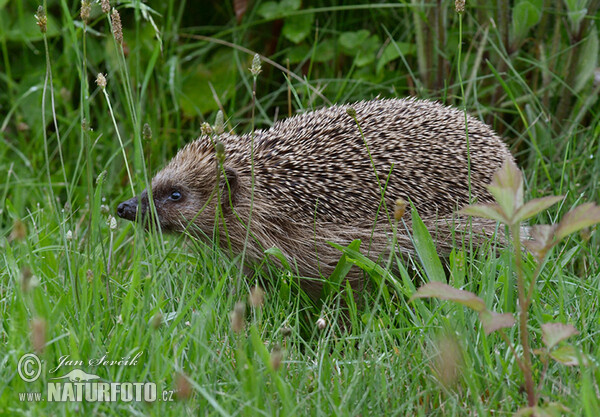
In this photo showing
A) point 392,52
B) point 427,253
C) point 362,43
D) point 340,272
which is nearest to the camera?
point 427,253

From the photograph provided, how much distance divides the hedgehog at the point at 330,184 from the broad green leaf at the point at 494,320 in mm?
1365

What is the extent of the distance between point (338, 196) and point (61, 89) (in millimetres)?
2482

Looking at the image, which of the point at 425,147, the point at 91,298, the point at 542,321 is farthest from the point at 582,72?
the point at 91,298

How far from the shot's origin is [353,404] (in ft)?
8.32

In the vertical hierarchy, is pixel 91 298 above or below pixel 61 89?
below

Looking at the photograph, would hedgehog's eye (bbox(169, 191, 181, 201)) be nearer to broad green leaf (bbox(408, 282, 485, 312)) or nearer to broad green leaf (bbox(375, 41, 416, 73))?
broad green leaf (bbox(375, 41, 416, 73))

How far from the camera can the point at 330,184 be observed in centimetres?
399

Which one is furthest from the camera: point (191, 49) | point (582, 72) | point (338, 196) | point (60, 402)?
point (191, 49)

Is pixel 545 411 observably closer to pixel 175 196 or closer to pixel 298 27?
pixel 175 196

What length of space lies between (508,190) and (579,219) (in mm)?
218

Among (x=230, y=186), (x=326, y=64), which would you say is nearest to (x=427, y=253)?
(x=230, y=186)

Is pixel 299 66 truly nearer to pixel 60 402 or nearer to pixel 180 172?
pixel 180 172

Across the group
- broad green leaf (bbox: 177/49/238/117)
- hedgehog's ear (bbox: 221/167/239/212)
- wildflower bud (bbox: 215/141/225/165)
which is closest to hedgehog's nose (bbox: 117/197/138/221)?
hedgehog's ear (bbox: 221/167/239/212)

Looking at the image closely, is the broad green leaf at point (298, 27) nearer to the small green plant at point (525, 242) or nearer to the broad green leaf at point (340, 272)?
the broad green leaf at point (340, 272)
